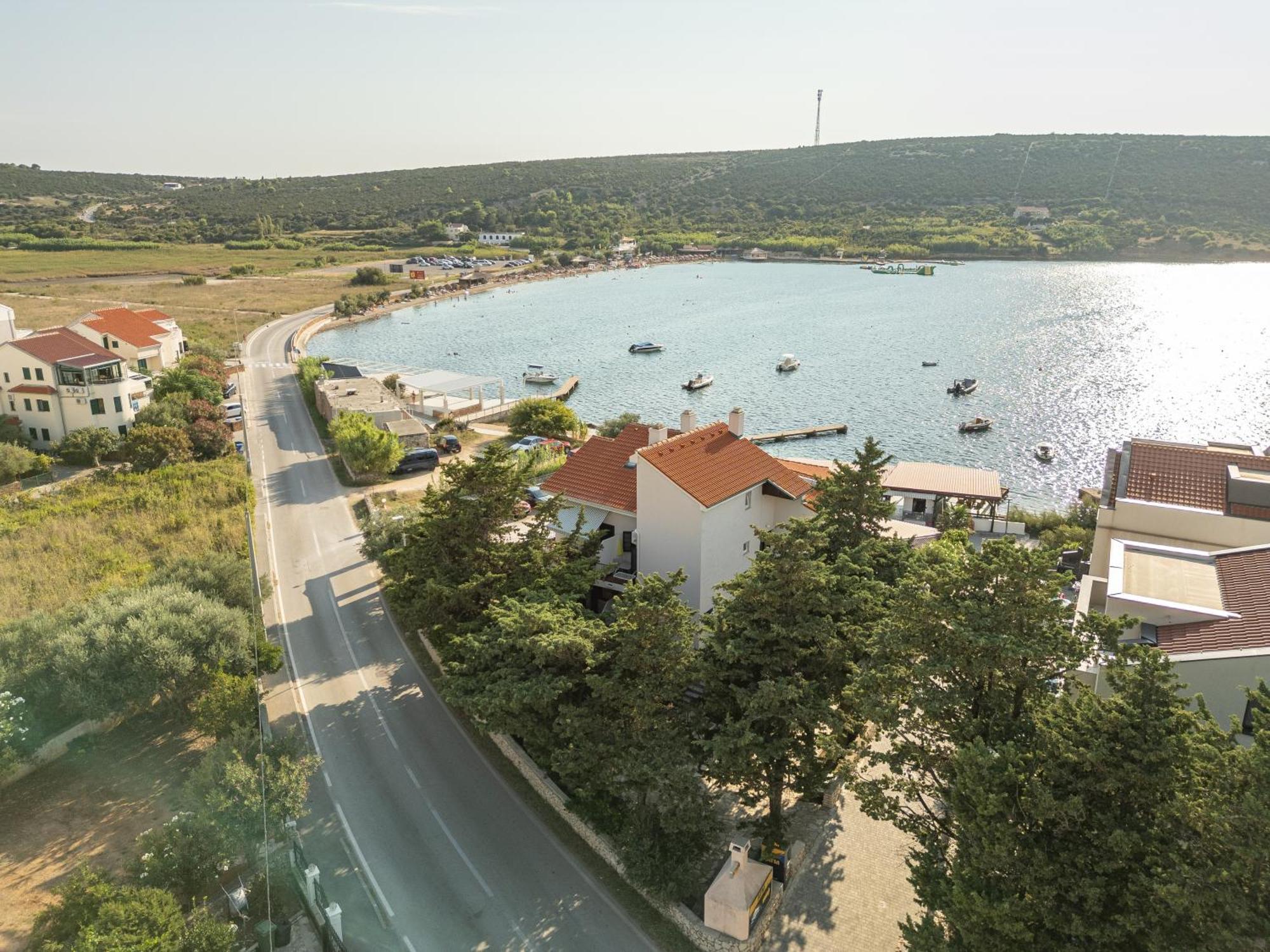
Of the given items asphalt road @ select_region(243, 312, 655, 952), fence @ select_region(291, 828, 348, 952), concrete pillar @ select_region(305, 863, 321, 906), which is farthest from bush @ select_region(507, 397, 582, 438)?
concrete pillar @ select_region(305, 863, 321, 906)

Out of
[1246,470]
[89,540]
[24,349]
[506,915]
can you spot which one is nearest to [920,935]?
[506,915]

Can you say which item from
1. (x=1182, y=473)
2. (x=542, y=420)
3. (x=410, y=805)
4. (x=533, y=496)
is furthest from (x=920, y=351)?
(x=410, y=805)

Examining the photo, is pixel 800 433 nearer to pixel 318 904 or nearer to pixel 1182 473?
pixel 1182 473

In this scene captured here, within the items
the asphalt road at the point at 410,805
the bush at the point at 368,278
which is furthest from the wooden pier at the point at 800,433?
the bush at the point at 368,278

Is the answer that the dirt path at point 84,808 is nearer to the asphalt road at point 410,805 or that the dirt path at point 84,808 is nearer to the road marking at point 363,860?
the asphalt road at point 410,805

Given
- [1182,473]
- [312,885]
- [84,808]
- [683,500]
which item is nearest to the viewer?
[312,885]

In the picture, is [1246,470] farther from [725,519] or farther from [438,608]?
[438,608]
